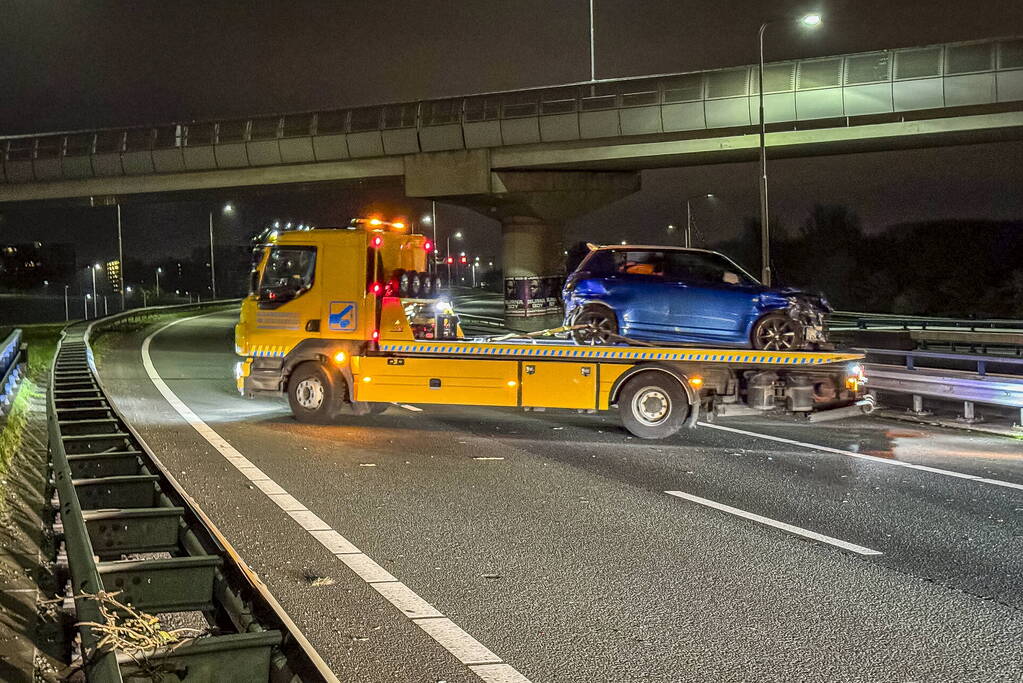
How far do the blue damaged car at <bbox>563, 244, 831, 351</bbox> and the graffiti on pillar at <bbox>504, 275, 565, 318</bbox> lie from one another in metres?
34.0

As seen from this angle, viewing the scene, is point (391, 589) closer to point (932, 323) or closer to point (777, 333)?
point (777, 333)

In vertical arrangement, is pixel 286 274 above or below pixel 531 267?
below

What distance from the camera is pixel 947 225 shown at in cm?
9481

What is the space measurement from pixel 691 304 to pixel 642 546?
7508 millimetres

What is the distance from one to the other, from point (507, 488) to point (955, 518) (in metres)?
3.84

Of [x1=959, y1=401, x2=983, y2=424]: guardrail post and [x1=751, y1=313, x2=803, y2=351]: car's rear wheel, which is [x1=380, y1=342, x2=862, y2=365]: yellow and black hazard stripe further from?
[x1=959, y1=401, x2=983, y2=424]: guardrail post

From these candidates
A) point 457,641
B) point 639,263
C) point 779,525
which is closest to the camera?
point 457,641

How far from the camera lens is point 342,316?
48.1ft

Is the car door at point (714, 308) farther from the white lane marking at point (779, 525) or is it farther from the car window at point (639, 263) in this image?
the white lane marking at point (779, 525)

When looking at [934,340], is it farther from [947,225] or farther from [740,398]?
[947,225]

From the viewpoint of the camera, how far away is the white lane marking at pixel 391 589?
522cm

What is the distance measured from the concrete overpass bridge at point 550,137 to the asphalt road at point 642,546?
25007 millimetres

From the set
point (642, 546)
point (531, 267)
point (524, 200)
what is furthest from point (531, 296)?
point (642, 546)

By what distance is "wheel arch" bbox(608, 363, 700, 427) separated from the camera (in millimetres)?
13320
